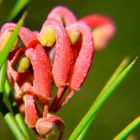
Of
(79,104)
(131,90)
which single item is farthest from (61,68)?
(131,90)

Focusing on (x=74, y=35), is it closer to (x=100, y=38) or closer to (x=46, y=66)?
(x=46, y=66)

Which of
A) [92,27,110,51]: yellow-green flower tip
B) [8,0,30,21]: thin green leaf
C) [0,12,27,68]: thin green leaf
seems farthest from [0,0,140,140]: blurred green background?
[0,12,27,68]: thin green leaf

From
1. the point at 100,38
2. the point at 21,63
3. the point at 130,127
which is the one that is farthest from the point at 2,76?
the point at 100,38

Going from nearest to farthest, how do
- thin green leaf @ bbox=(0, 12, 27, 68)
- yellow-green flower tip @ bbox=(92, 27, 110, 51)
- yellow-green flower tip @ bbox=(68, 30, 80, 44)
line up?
1. thin green leaf @ bbox=(0, 12, 27, 68)
2. yellow-green flower tip @ bbox=(68, 30, 80, 44)
3. yellow-green flower tip @ bbox=(92, 27, 110, 51)

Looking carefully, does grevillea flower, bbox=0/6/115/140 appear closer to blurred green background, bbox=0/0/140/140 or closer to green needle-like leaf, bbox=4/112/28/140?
green needle-like leaf, bbox=4/112/28/140

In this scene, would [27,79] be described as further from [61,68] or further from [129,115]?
[129,115]

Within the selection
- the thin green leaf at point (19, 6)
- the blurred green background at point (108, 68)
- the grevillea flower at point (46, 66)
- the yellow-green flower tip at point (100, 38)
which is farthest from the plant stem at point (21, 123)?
the blurred green background at point (108, 68)
